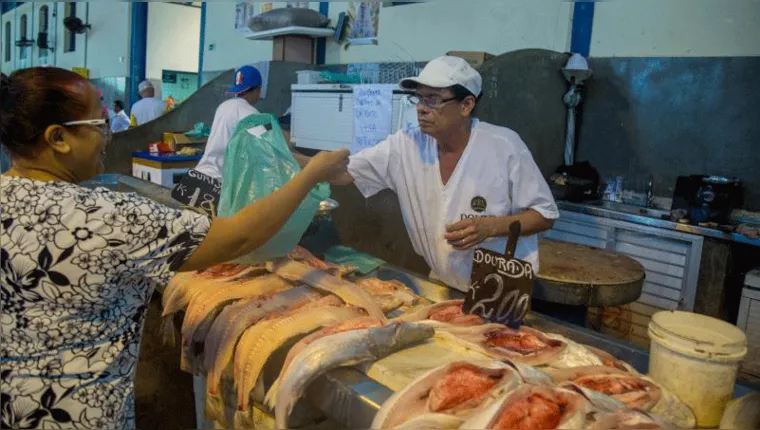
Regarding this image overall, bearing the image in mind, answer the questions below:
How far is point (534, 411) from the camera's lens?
1.31 metres

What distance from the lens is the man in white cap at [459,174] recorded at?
2434 mm

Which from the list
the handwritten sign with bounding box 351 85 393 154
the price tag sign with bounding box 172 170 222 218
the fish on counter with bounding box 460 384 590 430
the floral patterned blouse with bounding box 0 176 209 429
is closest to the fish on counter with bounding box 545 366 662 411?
the fish on counter with bounding box 460 384 590 430

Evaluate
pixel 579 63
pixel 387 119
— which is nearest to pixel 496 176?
pixel 387 119

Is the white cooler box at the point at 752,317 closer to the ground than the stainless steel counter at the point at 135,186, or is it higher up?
closer to the ground

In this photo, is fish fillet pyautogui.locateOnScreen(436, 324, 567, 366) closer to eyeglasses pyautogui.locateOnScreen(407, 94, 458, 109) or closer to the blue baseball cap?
eyeglasses pyautogui.locateOnScreen(407, 94, 458, 109)

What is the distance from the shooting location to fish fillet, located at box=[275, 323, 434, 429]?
1.58m

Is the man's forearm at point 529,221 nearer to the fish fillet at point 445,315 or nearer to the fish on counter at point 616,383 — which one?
the fish fillet at point 445,315

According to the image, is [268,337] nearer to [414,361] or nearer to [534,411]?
[414,361]

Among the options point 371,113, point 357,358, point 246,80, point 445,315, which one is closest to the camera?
point 357,358

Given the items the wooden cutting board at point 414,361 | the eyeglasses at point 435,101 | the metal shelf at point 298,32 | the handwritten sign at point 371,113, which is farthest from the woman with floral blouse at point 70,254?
the metal shelf at point 298,32

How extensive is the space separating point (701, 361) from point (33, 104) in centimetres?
171

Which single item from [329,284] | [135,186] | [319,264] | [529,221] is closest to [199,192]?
[319,264]

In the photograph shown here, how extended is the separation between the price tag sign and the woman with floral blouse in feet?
3.83

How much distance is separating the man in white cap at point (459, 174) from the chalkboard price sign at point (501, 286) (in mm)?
398
